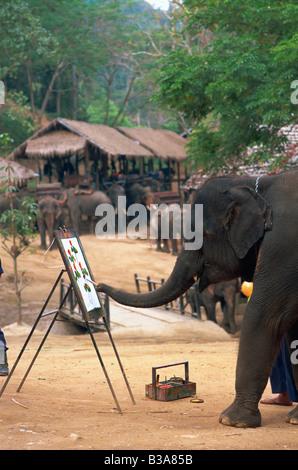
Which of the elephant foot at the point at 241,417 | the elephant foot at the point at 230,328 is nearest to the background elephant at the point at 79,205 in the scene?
the elephant foot at the point at 230,328

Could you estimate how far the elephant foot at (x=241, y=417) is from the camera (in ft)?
15.1

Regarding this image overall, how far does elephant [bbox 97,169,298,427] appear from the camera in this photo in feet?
14.8

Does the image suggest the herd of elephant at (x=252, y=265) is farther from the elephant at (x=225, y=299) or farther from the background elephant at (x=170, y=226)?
the background elephant at (x=170, y=226)

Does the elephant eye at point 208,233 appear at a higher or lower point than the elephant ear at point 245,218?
lower

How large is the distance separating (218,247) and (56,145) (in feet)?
74.2

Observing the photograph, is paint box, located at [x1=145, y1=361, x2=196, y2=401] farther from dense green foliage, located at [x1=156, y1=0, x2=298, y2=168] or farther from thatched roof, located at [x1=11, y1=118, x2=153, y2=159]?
thatched roof, located at [x1=11, y1=118, x2=153, y2=159]

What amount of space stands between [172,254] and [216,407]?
1637 cm

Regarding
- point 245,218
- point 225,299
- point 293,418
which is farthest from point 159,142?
point 293,418

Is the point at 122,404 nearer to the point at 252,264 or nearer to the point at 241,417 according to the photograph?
the point at 241,417

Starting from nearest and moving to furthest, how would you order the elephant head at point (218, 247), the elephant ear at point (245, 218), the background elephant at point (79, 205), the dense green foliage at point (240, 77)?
the elephant ear at point (245, 218) < the elephant head at point (218, 247) < the dense green foliage at point (240, 77) < the background elephant at point (79, 205)

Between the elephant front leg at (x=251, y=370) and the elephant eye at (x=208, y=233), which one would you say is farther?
the elephant eye at (x=208, y=233)

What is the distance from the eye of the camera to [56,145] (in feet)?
87.8

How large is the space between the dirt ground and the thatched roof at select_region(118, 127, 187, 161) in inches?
810

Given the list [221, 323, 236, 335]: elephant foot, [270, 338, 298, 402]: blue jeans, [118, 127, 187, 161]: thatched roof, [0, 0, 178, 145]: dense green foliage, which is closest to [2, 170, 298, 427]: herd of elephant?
[270, 338, 298, 402]: blue jeans
